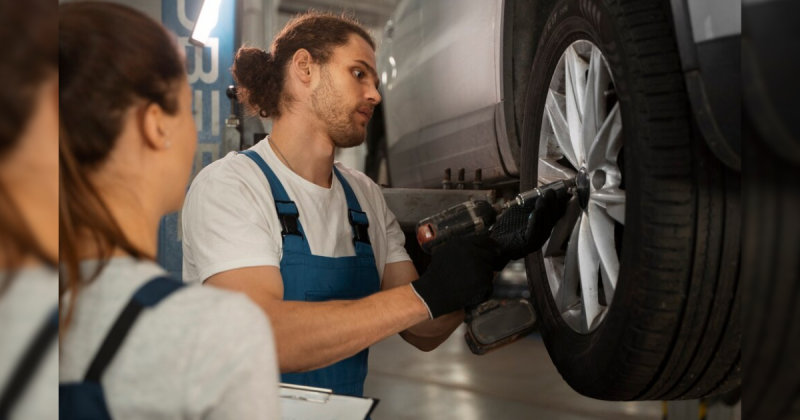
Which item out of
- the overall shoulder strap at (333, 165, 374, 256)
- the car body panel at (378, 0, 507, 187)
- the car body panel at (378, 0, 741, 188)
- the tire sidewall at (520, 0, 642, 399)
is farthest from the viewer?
the car body panel at (378, 0, 507, 187)

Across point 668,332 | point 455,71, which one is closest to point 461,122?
point 455,71

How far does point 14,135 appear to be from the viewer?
0.47 metres

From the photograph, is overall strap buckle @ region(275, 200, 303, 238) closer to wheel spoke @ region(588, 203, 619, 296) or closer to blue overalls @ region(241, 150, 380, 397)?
blue overalls @ region(241, 150, 380, 397)

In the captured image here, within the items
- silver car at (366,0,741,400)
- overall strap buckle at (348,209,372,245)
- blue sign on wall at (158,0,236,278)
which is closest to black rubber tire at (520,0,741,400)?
silver car at (366,0,741,400)

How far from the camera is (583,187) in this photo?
1.22 m

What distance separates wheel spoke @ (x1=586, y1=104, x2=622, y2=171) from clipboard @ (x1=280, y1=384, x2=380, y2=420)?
0.53 meters

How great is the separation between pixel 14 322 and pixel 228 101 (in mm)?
2042

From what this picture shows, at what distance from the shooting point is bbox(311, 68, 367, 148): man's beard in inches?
54.9

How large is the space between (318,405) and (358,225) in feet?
1.74

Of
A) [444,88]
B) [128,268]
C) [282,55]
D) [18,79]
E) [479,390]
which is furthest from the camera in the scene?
[479,390]

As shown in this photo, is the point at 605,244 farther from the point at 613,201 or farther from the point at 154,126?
the point at 154,126

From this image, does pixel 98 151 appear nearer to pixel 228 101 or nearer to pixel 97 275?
pixel 97 275

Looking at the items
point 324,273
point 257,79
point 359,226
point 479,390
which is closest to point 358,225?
point 359,226

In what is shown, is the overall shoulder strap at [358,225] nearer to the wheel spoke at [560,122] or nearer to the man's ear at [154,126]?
the wheel spoke at [560,122]
